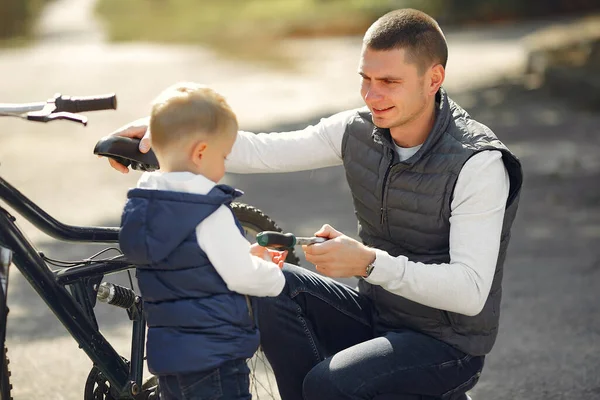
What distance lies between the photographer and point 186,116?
2.56 m

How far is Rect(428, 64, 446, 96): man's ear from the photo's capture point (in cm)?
319

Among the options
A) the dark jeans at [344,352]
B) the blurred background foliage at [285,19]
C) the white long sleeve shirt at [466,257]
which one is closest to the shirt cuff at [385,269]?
the white long sleeve shirt at [466,257]

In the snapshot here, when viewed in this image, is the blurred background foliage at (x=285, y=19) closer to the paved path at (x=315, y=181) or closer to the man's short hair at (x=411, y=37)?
the paved path at (x=315, y=181)

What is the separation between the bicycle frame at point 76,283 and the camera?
9.32ft

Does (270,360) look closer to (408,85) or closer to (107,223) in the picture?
(408,85)

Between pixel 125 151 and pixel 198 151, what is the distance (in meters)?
0.67

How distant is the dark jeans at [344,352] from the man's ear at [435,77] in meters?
0.75

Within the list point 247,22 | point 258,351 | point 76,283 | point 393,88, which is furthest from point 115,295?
point 247,22

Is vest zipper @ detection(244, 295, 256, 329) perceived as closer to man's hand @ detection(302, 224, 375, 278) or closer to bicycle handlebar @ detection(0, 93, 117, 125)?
man's hand @ detection(302, 224, 375, 278)

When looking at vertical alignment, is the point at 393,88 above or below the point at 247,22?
above

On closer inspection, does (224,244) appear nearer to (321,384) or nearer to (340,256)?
(340,256)

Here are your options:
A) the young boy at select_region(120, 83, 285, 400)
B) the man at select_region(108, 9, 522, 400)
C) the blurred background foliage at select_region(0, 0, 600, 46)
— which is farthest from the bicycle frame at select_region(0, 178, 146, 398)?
the blurred background foliage at select_region(0, 0, 600, 46)

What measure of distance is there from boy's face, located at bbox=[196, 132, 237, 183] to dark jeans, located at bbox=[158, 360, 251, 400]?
1.68 feet

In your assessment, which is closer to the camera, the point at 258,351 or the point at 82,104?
the point at 82,104
